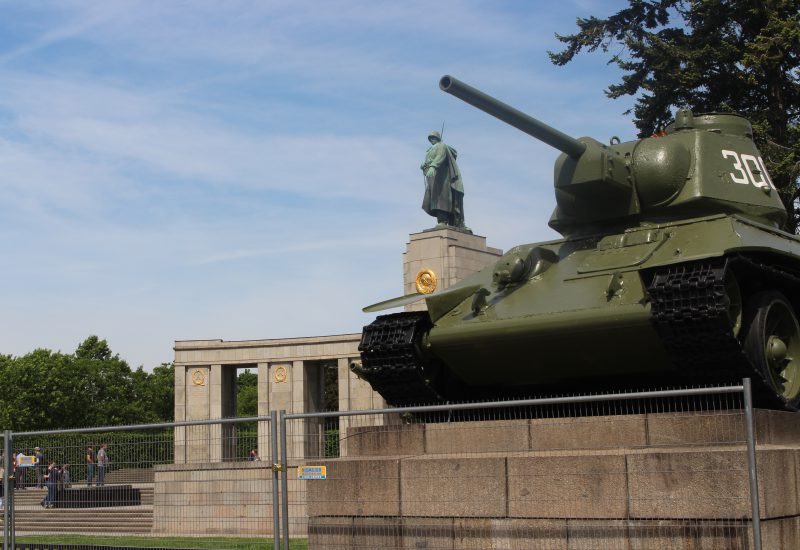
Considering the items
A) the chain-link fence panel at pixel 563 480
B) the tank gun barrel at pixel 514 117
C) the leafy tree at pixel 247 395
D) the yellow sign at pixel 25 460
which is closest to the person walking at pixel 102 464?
the yellow sign at pixel 25 460

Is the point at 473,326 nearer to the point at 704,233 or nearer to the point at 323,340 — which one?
the point at 704,233

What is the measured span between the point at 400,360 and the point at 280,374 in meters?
27.5

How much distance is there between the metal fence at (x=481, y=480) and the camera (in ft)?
32.5

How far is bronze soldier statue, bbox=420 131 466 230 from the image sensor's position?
3956 cm

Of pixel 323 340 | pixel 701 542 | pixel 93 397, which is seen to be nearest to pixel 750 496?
pixel 701 542

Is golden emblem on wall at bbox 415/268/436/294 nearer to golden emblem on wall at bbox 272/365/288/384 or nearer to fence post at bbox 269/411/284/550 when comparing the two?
golden emblem on wall at bbox 272/365/288/384

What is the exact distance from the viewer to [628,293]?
11.7 m

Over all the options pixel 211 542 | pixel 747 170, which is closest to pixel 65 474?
pixel 211 542

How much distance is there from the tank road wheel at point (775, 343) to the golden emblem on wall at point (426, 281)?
79.5ft

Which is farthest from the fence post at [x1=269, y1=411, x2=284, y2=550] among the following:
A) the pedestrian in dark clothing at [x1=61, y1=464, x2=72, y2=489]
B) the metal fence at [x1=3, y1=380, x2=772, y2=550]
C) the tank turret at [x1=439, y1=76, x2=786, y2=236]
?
the tank turret at [x1=439, y1=76, x2=786, y2=236]

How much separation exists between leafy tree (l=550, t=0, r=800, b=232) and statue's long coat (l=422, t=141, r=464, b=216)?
7.46 metres

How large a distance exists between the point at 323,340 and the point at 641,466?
29.7 metres

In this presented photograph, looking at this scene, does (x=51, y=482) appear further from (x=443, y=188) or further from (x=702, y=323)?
(x=443, y=188)

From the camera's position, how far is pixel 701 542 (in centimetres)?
979
